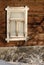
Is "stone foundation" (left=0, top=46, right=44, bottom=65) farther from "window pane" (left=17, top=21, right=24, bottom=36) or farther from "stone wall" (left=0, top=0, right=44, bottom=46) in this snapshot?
"window pane" (left=17, top=21, right=24, bottom=36)

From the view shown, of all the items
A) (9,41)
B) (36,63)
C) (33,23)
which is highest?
(33,23)

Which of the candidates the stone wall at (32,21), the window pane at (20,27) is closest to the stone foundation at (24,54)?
the stone wall at (32,21)

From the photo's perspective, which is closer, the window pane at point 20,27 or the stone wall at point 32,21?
the stone wall at point 32,21

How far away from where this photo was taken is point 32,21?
784 cm

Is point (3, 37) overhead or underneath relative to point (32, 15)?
underneath

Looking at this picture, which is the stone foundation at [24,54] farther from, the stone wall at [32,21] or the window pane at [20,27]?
the window pane at [20,27]

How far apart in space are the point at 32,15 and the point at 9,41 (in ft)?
3.91

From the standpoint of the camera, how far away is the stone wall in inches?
302

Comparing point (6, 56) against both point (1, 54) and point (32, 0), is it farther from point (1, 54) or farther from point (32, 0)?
point (32, 0)

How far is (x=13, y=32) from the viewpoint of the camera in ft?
25.7

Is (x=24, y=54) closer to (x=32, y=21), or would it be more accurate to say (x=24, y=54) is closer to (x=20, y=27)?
(x=20, y=27)

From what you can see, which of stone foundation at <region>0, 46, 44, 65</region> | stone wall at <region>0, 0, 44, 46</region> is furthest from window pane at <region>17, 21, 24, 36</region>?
stone foundation at <region>0, 46, 44, 65</region>

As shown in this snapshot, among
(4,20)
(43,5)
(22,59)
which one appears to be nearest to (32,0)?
(43,5)

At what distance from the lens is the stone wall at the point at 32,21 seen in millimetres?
7672
